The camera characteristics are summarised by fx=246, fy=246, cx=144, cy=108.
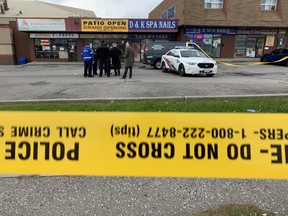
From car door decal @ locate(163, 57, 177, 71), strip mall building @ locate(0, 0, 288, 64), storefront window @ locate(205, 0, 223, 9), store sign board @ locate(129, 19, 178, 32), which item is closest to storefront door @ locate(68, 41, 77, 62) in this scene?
strip mall building @ locate(0, 0, 288, 64)

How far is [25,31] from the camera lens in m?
23.3

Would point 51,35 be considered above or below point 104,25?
below

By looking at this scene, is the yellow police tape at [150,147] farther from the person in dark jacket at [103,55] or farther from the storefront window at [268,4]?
the storefront window at [268,4]

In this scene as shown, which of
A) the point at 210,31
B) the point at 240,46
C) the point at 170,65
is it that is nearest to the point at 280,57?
the point at 240,46

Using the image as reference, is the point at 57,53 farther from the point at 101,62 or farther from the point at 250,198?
the point at 250,198

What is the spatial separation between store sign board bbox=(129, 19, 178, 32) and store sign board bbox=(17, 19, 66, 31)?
21.5 ft

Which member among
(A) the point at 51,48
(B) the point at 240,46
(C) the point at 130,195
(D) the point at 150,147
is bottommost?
(C) the point at 130,195

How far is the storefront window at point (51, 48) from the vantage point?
24125 millimetres

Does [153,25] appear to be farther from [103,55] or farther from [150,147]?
[150,147]

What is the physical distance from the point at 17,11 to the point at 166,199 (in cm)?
4654

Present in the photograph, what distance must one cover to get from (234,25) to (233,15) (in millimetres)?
1078

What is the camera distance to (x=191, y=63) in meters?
12.7

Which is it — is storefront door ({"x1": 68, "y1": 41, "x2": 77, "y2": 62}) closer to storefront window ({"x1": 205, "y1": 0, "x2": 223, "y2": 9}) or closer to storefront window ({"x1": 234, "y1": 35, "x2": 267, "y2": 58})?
storefront window ({"x1": 205, "y1": 0, "x2": 223, "y2": 9})

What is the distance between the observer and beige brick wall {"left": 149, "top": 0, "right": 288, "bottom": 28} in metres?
24.3
